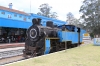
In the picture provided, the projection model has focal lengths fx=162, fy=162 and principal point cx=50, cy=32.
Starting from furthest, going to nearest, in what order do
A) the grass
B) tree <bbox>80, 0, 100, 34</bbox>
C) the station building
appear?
tree <bbox>80, 0, 100, 34</bbox>
the station building
the grass

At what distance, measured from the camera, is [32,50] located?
12227 mm

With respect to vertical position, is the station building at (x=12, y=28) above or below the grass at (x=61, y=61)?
above

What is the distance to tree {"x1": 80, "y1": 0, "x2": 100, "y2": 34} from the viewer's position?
4744cm

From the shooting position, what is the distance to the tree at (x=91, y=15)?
47438 mm

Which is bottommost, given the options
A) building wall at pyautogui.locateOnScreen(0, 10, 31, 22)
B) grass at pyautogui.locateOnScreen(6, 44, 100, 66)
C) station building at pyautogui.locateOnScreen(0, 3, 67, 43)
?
grass at pyautogui.locateOnScreen(6, 44, 100, 66)

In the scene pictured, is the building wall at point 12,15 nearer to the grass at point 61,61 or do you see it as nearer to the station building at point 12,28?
the station building at point 12,28

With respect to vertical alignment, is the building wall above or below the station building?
above

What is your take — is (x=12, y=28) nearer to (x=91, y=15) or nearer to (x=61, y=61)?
(x=61, y=61)

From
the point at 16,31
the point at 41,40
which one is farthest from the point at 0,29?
the point at 41,40

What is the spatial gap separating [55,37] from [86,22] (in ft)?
121

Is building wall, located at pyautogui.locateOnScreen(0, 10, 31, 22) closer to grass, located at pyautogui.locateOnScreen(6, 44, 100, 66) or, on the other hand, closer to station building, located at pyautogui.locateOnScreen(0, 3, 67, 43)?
station building, located at pyautogui.locateOnScreen(0, 3, 67, 43)

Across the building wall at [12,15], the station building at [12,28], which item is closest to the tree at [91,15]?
the building wall at [12,15]

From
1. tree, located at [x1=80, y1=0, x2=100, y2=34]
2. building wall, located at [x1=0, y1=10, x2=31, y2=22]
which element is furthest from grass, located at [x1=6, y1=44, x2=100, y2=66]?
tree, located at [x1=80, y1=0, x2=100, y2=34]

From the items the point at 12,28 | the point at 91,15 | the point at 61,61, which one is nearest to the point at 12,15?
the point at 12,28
